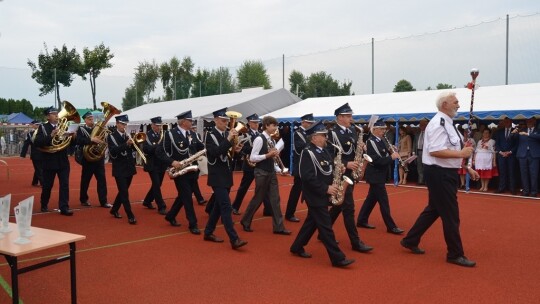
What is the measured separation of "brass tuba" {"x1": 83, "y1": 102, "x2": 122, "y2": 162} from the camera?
869 centimetres

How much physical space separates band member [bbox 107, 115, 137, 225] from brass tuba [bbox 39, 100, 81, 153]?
1.08 m

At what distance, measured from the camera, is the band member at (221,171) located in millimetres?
6176

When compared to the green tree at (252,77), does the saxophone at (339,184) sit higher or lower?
lower

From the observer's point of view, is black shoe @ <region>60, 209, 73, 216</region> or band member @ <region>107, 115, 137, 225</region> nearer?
band member @ <region>107, 115, 137, 225</region>

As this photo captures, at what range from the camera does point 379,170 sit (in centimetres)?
727

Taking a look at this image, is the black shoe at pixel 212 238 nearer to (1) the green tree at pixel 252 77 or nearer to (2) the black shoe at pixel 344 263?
(2) the black shoe at pixel 344 263

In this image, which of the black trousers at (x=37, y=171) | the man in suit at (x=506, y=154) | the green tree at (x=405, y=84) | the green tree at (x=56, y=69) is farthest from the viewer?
the green tree at (x=56, y=69)

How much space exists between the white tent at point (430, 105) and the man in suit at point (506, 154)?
0.56m

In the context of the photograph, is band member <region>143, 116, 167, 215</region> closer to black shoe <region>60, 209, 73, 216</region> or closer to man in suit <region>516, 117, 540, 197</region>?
black shoe <region>60, 209, 73, 216</region>

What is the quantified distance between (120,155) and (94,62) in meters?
29.2

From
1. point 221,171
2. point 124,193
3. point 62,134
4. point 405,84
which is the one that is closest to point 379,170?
point 221,171

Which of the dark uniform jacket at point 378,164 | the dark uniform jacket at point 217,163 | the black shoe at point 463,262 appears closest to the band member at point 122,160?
the dark uniform jacket at point 217,163

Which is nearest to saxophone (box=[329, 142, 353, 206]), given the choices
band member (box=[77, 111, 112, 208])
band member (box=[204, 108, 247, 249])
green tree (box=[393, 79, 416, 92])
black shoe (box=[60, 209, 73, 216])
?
band member (box=[204, 108, 247, 249])

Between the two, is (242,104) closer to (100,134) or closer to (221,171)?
(100,134)
